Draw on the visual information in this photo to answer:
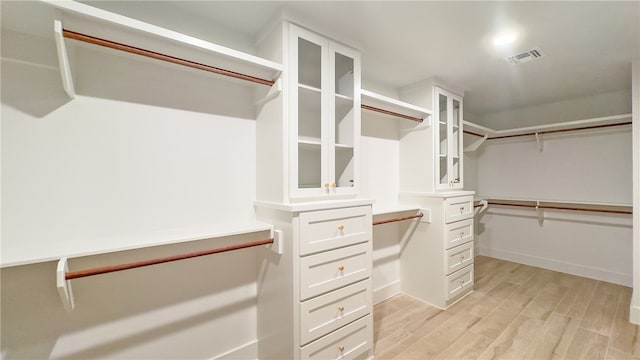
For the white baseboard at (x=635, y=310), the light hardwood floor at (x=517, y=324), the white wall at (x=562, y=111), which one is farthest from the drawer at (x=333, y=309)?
the white wall at (x=562, y=111)

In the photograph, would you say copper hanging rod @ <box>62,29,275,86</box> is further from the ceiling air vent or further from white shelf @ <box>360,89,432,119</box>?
the ceiling air vent

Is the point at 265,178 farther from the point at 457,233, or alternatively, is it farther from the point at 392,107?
the point at 457,233

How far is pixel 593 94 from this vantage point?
321cm

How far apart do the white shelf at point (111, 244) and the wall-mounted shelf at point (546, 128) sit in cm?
305

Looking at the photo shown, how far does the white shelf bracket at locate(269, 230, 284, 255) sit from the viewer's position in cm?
152

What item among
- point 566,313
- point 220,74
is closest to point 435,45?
point 220,74

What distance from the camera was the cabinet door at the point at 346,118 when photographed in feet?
5.94

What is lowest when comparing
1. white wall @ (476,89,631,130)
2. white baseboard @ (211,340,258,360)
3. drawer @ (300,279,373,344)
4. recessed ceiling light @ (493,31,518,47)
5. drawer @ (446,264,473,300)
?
white baseboard @ (211,340,258,360)

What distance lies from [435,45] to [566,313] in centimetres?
275

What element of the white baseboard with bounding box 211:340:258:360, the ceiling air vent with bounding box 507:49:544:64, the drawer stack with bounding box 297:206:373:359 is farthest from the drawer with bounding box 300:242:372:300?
the ceiling air vent with bounding box 507:49:544:64

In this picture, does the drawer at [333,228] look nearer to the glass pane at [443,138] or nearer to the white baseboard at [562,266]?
the glass pane at [443,138]

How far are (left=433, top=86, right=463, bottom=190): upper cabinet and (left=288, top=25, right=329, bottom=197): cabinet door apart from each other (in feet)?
4.84

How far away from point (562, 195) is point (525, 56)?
241cm

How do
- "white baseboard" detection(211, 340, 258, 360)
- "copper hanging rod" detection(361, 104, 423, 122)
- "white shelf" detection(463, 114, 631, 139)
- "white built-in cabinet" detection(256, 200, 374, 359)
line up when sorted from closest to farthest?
"white built-in cabinet" detection(256, 200, 374, 359), "white baseboard" detection(211, 340, 258, 360), "copper hanging rod" detection(361, 104, 423, 122), "white shelf" detection(463, 114, 631, 139)
